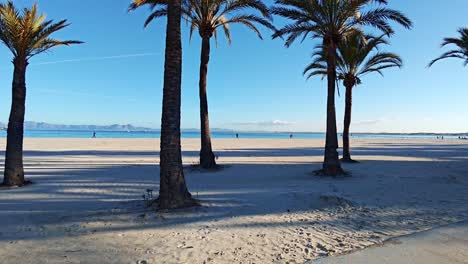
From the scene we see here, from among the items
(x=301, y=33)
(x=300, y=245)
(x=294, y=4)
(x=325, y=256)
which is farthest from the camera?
(x=301, y=33)

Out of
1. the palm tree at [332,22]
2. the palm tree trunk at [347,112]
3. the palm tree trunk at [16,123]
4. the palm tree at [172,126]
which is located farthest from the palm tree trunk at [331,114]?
the palm tree trunk at [16,123]

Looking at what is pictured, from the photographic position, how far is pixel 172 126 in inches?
263

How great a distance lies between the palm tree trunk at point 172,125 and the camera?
6594 millimetres

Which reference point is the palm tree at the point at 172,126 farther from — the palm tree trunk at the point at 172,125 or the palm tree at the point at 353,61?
the palm tree at the point at 353,61

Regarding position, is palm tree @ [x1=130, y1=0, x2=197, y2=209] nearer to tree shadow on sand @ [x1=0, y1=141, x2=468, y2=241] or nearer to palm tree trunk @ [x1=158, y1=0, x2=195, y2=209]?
palm tree trunk @ [x1=158, y1=0, x2=195, y2=209]

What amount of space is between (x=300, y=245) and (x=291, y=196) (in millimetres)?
2947

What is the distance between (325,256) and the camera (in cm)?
426

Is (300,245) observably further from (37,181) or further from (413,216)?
(37,181)

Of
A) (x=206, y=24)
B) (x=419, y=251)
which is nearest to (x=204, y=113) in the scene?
(x=206, y=24)

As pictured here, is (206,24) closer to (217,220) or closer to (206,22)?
(206,22)

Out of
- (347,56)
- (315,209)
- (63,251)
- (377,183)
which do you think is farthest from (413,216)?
(347,56)

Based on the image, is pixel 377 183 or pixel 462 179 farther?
pixel 462 179

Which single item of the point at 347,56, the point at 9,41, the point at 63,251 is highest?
the point at 347,56

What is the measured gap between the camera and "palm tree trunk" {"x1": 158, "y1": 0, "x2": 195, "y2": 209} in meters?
6.59
